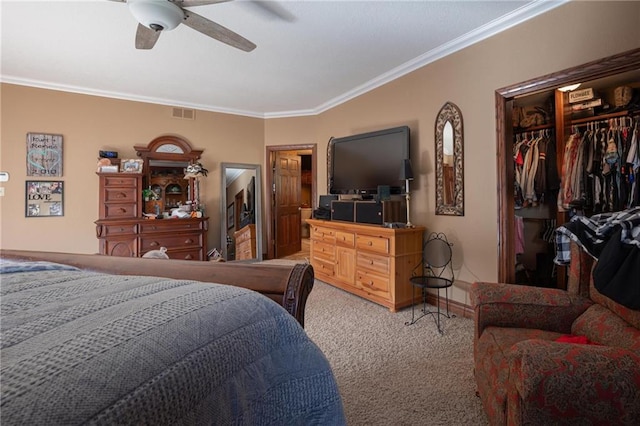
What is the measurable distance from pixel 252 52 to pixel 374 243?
8.06 feet

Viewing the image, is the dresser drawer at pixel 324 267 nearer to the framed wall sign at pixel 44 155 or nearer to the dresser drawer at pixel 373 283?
the dresser drawer at pixel 373 283

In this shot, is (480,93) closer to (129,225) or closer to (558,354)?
(558,354)

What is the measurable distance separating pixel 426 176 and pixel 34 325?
131 inches

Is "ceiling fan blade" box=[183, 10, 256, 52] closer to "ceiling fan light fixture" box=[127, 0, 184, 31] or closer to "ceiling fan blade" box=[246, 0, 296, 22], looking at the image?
"ceiling fan light fixture" box=[127, 0, 184, 31]

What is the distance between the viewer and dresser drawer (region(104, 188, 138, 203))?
407cm

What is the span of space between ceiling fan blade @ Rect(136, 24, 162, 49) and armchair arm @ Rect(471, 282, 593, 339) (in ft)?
9.50

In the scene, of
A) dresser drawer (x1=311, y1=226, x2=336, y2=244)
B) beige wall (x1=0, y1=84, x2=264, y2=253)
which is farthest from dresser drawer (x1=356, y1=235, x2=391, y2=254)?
beige wall (x1=0, y1=84, x2=264, y2=253)

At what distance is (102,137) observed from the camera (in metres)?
4.30

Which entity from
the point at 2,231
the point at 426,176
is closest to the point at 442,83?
the point at 426,176

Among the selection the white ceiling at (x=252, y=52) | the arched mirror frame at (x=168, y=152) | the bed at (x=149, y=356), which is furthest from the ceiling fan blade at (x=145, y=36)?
the arched mirror frame at (x=168, y=152)

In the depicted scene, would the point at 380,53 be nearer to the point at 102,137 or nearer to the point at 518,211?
the point at 518,211

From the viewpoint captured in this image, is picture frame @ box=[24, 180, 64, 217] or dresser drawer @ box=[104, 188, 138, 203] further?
dresser drawer @ box=[104, 188, 138, 203]

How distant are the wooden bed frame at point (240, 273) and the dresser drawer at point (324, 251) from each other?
2.46 meters

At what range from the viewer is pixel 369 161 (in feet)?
12.2
